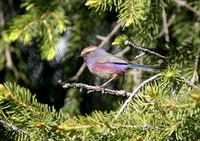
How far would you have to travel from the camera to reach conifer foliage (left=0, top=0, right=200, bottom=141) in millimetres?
1478

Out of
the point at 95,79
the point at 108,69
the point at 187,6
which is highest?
the point at 187,6

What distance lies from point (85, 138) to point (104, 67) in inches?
33.5

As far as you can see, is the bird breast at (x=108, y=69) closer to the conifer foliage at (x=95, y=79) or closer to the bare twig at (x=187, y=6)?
the conifer foliage at (x=95, y=79)

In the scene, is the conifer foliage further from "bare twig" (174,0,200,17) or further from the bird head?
the bird head

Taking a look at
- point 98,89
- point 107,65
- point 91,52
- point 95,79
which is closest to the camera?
point 98,89

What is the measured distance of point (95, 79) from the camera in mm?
3402

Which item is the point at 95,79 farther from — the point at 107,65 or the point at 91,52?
the point at 107,65

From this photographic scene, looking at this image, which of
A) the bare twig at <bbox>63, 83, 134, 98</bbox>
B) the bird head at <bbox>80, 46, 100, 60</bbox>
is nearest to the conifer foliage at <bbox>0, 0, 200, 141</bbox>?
the bare twig at <bbox>63, 83, 134, 98</bbox>

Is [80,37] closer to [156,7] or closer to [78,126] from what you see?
[156,7]

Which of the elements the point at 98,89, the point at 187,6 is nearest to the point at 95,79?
the point at 187,6

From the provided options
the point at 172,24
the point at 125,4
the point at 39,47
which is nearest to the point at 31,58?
the point at 39,47

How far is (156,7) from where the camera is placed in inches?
92.7

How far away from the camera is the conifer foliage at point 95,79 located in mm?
1478

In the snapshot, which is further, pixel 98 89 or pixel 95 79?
pixel 95 79
